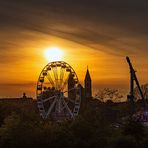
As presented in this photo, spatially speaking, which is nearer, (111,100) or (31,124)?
(31,124)

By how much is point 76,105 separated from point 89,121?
108 ft

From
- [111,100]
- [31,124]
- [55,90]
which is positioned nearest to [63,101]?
[55,90]

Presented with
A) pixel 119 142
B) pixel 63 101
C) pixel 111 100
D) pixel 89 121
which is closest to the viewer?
pixel 119 142

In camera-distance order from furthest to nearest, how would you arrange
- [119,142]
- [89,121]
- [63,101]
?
1. [63,101]
2. [89,121]
3. [119,142]

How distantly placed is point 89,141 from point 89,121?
15.0ft

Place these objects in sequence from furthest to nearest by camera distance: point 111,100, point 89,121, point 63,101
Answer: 1. point 111,100
2. point 63,101
3. point 89,121

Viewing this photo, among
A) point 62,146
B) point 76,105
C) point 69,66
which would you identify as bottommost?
point 62,146

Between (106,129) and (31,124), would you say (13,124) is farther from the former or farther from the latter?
(106,129)

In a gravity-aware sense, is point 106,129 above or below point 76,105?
below

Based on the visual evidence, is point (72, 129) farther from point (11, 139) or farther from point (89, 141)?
point (11, 139)

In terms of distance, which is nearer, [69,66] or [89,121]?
[89,121]

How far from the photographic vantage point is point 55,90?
95688mm

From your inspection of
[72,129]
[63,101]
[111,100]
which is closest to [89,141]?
[72,129]

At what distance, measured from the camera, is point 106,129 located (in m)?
62.4
